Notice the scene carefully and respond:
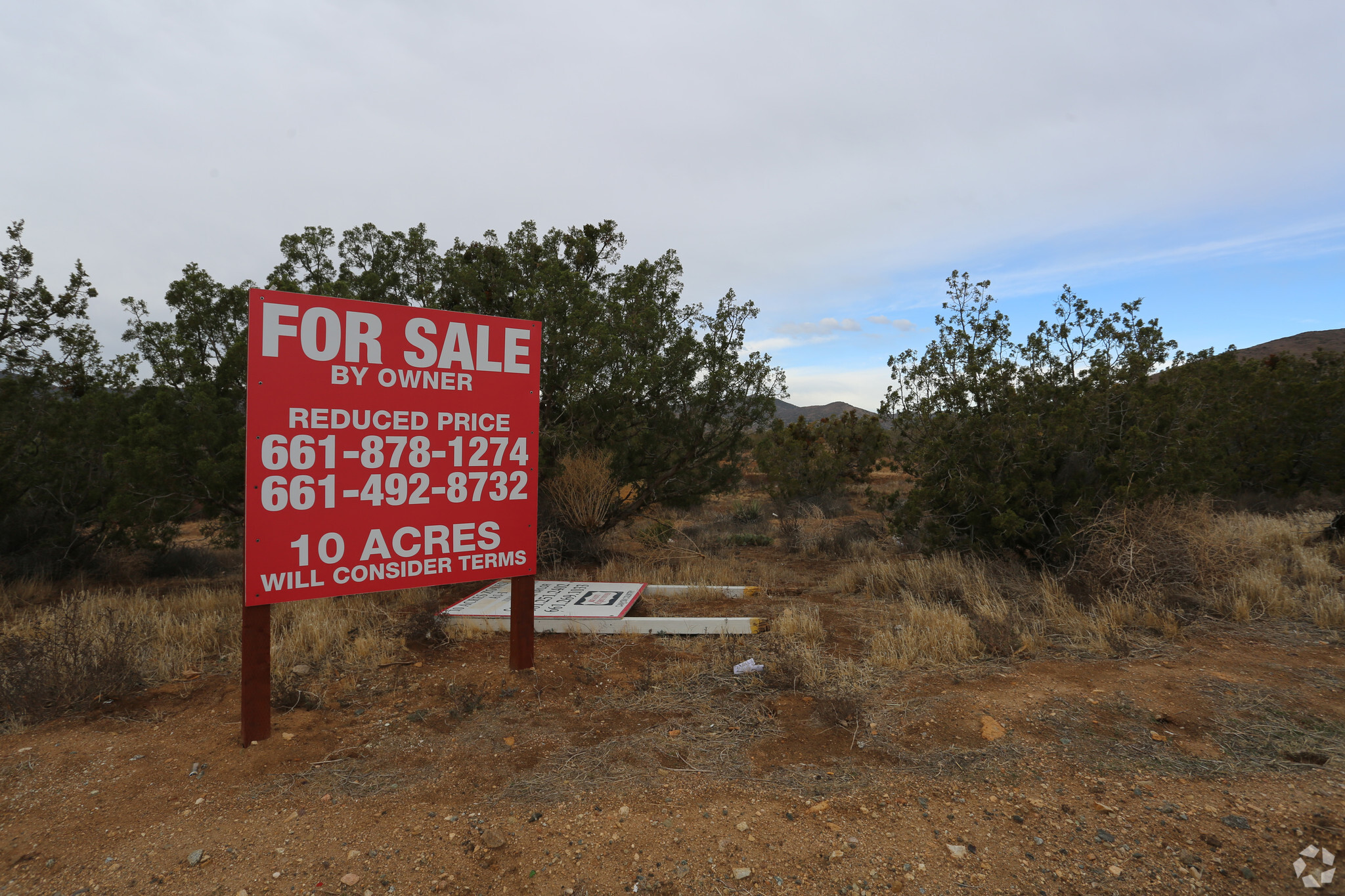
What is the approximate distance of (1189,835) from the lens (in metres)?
2.76

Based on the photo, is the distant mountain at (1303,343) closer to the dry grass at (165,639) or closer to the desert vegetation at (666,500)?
the desert vegetation at (666,500)

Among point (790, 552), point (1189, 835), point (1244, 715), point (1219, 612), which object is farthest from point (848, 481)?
point (1189, 835)

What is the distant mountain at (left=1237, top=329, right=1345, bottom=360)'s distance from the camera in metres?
49.6

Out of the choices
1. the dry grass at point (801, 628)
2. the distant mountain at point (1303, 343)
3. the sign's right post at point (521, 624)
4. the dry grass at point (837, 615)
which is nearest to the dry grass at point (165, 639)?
the dry grass at point (837, 615)

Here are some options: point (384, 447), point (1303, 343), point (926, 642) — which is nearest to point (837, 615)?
point (926, 642)

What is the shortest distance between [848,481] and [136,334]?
677 inches

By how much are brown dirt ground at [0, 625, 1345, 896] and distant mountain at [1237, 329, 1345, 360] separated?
197 feet

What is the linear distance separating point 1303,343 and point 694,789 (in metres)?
73.3

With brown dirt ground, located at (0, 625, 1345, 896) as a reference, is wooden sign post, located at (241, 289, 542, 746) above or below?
above

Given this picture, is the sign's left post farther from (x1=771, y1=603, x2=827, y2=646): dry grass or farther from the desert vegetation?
(x1=771, y1=603, x2=827, y2=646): dry grass

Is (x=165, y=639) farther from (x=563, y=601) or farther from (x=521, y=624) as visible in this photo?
(x=563, y=601)

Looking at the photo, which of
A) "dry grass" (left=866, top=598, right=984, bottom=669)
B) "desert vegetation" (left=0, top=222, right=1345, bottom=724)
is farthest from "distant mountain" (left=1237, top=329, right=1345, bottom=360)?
"dry grass" (left=866, top=598, right=984, bottom=669)

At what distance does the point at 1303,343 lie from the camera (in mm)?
53781

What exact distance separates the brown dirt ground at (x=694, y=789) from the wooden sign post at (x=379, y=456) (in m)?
0.74
